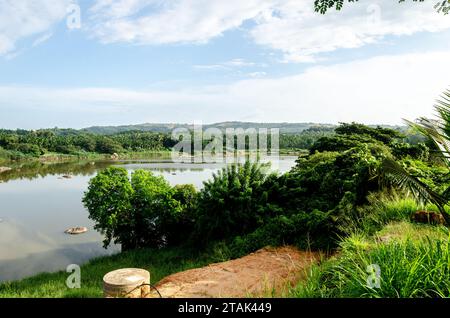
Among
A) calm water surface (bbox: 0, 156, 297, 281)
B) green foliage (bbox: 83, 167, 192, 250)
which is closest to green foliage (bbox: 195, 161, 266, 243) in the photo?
calm water surface (bbox: 0, 156, 297, 281)

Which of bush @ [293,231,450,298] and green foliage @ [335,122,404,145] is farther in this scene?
green foliage @ [335,122,404,145]

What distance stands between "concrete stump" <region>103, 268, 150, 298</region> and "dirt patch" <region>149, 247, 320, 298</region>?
1.53 ft

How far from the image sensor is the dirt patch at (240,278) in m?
4.78

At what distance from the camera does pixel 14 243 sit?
53.5 ft

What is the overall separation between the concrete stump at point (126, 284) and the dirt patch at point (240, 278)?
465 mm

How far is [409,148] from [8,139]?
212 feet

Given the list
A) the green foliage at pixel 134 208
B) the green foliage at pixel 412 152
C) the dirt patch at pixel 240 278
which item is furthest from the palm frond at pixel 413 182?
the green foliage at pixel 134 208

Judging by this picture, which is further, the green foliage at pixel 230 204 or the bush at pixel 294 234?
the green foliage at pixel 230 204

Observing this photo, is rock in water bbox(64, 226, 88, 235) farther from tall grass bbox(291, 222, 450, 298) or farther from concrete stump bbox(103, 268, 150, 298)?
tall grass bbox(291, 222, 450, 298)

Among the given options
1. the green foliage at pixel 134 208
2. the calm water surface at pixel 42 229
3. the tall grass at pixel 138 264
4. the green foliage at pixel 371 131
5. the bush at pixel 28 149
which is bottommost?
the calm water surface at pixel 42 229

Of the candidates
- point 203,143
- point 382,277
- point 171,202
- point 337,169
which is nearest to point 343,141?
point 337,169

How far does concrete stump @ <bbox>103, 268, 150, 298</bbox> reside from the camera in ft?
14.3

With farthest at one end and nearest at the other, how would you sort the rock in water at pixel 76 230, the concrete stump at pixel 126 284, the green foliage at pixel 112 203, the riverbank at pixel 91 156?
the riverbank at pixel 91 156, the rock in water at pixel 76 230, the green foliage at pixel 112 203, the concrete stump at pixel 126 284

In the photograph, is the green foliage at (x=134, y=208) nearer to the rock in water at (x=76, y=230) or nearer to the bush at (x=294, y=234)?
the rock in water at (x=76, y=230)
